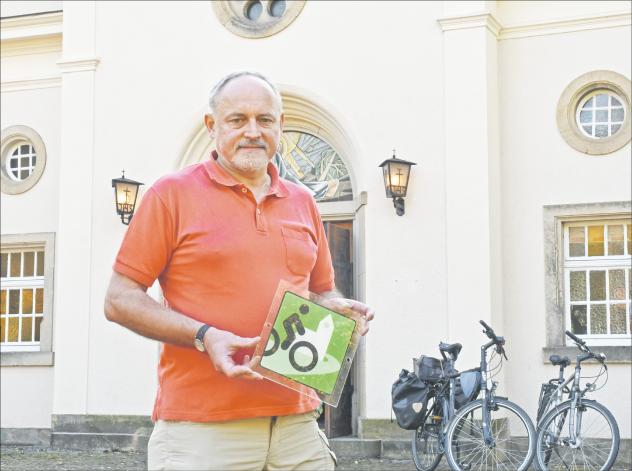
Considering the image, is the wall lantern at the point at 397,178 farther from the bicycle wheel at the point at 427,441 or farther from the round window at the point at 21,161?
the round window at the point at 21,161

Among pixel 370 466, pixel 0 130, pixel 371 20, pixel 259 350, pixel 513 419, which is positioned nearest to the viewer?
pixel 259 350

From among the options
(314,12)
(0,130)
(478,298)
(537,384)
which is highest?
(314,12)

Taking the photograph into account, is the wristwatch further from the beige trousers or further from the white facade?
the white facade

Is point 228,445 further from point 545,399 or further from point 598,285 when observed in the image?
point 598,285

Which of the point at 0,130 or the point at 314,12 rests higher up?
the point at 314,12

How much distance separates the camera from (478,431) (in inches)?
342

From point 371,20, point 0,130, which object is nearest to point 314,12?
point 371,20

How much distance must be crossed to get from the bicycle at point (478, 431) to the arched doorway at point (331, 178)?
2.24 m

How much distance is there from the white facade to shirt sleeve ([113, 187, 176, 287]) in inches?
317

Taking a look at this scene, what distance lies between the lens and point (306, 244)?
3.15 metres

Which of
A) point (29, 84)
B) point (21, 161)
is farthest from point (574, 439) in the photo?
point (29, 84)

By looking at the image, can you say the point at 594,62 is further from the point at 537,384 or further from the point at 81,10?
the point at 81,10

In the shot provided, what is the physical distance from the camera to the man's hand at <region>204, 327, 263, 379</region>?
267 cm

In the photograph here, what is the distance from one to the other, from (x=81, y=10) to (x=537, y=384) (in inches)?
276
